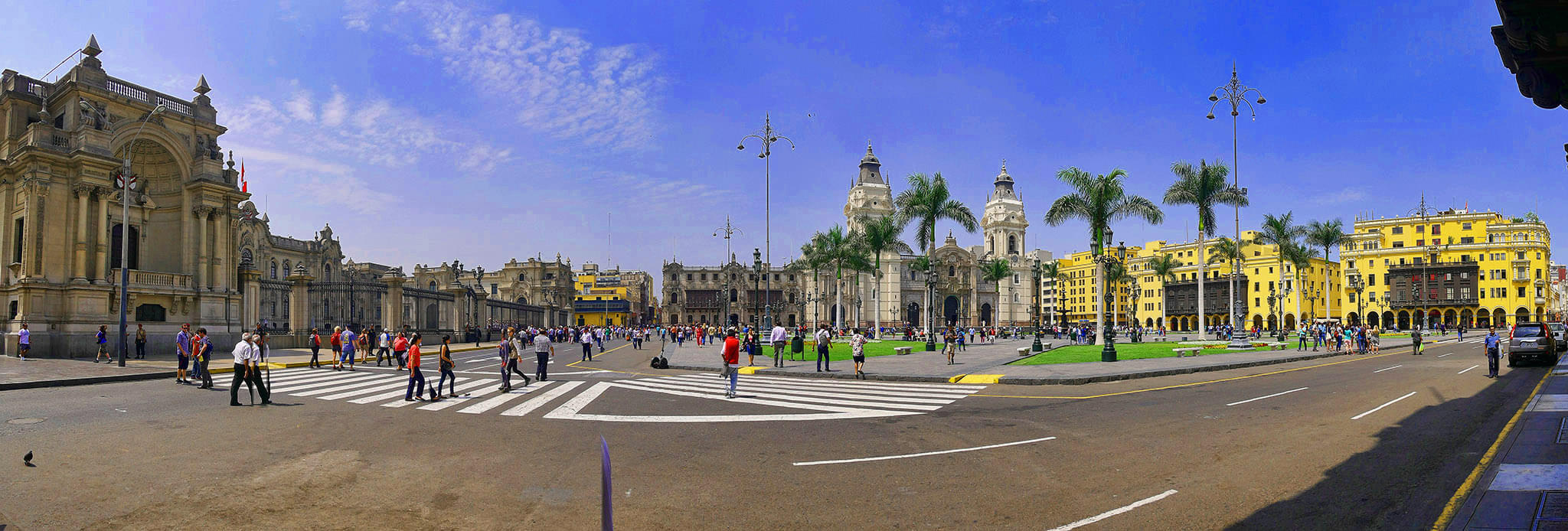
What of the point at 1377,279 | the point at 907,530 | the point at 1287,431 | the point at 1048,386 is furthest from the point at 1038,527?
the point at 1377,279

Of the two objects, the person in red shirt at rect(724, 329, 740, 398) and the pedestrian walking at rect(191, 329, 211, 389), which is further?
the pedestrian walking at rect(191, 329, 211, 389)

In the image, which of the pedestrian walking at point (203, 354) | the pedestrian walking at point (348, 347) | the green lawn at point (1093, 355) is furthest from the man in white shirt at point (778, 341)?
the pedestrian walking at point (203, 354)

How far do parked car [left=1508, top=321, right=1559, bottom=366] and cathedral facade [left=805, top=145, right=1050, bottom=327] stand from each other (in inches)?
3289

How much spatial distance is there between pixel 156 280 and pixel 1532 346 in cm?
4943

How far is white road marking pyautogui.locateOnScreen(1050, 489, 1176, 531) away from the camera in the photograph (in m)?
6.08

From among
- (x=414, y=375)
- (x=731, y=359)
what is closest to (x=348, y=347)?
(x=414, y=375)

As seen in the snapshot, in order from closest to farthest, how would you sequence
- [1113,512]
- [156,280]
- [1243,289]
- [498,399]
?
[1113,512] → [498,399] → [156,280] → [1243,289]

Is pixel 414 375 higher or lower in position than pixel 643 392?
higher

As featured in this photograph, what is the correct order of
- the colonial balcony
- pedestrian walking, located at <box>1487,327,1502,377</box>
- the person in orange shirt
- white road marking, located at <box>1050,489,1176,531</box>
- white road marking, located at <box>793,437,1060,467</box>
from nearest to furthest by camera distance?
1. white road marking, located at <box>1050,489,1176,531</box>
2. white road marking, located at <box>793,437,1060,467</box>
3. the person in orange shirt
4. pedestrian walking, located at <box>1487,327,1502,377</box>
5. the colonial balcony

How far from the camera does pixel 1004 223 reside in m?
122

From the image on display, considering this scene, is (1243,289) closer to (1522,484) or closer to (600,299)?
(600,299)

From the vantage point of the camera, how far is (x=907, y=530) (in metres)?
6.08

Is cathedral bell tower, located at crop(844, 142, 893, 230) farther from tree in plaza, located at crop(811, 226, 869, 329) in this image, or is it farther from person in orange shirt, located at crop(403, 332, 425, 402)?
person in orange shirt, located at crop(403, 332, 425, 402)

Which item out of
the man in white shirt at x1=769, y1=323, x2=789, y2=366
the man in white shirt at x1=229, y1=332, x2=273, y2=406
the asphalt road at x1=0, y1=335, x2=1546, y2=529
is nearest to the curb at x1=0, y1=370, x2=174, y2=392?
the asphalt road at x1=0, y1=335, x2=1546, y2=529
